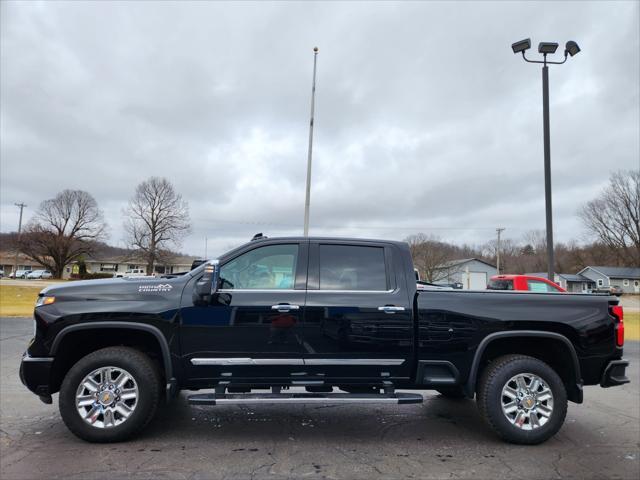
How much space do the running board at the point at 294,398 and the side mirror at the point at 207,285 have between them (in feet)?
2.83

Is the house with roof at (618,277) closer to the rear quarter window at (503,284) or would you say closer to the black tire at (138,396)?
the rear quarter window at (503,284)

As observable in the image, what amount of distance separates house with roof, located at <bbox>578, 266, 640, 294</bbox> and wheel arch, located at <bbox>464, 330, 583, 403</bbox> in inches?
3114

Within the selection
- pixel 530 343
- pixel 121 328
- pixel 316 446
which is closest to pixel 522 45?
pixel 530 343

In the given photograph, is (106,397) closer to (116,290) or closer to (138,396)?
(138,396)

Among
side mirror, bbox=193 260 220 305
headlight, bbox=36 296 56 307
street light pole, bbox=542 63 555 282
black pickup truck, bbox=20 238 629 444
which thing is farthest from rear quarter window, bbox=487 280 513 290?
headlight, bbox=36 296 56 307

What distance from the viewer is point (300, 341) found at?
428cm

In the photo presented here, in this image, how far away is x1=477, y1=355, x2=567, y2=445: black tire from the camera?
4277 millimetres

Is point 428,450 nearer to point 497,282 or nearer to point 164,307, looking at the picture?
point 164,307

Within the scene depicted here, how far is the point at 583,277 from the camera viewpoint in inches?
2982

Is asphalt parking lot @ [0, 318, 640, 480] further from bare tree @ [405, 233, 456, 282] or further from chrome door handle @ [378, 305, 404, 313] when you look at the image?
bare tree @ [405, 233, 456, 282]

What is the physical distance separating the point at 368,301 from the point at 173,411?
104 inches

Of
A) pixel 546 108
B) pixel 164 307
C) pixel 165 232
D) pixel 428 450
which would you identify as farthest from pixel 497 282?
pixel 165 232

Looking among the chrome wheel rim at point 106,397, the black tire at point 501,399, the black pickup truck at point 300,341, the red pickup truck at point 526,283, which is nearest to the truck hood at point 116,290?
the black pickup truck at point 300,341

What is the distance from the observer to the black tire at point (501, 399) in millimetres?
4277
